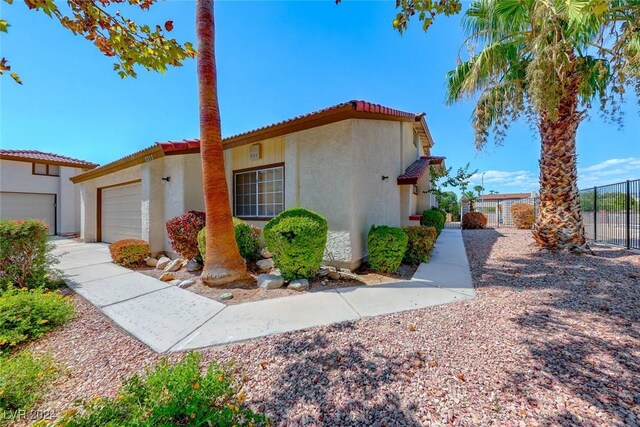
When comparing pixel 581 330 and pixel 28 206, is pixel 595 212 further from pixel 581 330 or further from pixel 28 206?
pixel 28 206

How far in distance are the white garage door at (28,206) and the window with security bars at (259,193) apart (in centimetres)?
1323

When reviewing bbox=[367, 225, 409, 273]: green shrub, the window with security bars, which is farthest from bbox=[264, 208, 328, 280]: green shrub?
the window with security bars

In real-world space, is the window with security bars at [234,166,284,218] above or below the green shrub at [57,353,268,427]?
above

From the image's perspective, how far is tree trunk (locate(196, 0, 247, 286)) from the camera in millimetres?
5402

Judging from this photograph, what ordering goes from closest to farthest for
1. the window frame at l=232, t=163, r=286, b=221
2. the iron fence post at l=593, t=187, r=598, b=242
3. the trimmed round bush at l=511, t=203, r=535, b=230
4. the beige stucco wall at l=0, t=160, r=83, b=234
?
the window frame at l=232, t=163, r=286, b=221
the iron fence post at l=593, t=187, r=598, b=242
the beige stucco wall at l=0, t=160, r=83, b=234
the trimmed round bush at l=511, t=203, r=535, b=230

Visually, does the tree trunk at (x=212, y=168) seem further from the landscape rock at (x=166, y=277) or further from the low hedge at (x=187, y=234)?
the low hedge at (x=187, y=234)

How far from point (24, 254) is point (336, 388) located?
23.7 ft

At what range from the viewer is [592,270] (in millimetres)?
6117

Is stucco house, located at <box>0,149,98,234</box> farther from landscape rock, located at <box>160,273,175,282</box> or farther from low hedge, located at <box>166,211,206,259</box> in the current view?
landscape rock, located at <box>160,273,175,282</box>

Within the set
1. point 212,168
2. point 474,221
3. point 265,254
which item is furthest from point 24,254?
point 474,221

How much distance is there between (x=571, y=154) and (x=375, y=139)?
236 inches

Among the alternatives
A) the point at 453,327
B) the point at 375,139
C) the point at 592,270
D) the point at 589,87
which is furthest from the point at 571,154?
the point at 453,327

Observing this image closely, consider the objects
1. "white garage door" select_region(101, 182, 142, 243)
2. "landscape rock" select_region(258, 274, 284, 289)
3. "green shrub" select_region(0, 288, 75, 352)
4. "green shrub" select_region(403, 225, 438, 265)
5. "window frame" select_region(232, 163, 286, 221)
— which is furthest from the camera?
"white garage door" select_region(101, 182, 142, 243)

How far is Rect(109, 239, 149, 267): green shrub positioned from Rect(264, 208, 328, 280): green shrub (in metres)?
4.87
